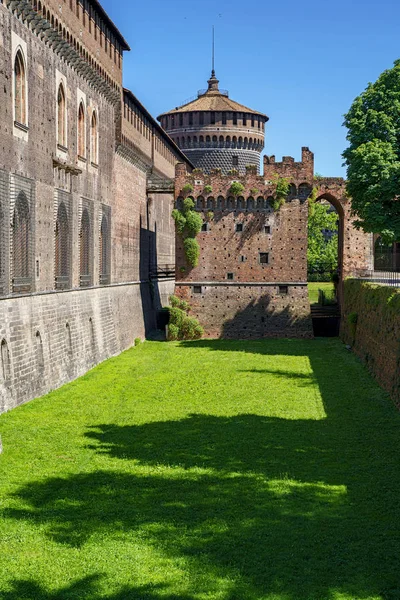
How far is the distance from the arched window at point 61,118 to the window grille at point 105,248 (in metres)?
6.55

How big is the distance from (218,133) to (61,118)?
135 ft

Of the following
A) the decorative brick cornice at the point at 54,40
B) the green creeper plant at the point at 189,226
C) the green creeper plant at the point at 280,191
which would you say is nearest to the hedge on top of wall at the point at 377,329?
the green creeper plant at the point at 280,191

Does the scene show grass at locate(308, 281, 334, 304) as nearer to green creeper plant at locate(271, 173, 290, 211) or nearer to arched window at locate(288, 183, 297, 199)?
arched window at locate(288, 183, 297, 199)

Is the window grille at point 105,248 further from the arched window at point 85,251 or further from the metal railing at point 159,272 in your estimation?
the metal railing at point 159,272

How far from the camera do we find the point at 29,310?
23.2m

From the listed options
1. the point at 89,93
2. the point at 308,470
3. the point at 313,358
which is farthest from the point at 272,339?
the point at 308,470

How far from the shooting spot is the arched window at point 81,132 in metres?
29.2

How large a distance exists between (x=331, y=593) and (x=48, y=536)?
4.10m

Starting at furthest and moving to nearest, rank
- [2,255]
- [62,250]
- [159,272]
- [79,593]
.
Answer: [159,272] < [62,250] < [2,255] < [79,593]

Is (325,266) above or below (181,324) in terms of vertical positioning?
above

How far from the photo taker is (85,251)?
30672 mm

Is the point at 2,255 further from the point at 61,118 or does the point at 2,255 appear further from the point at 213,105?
the point at 213,105

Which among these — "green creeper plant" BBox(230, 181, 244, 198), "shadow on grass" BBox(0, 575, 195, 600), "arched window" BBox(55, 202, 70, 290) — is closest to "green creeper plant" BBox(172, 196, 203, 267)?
"green creeper plant" BBox(230, 181, 244, 198)

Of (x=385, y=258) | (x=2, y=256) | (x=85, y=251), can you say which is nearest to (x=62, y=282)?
(x=85, y=251)
